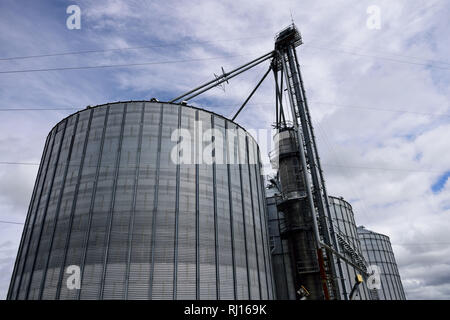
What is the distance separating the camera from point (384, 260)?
47.0 metres

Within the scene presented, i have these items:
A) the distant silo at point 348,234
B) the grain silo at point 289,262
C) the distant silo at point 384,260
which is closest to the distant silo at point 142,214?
the grain silo at point 289,262

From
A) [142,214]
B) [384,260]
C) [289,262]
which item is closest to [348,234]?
[289,262]

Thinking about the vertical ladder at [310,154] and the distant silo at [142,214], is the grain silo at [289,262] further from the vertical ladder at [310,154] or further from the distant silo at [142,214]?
the distant silo at [142,214]

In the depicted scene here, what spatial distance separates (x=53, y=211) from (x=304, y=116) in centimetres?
2297

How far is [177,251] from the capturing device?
17797 millimetres

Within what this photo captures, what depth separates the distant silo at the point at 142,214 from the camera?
1706 cm

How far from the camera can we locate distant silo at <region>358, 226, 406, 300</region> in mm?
44312

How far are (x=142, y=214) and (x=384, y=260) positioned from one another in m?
44.6

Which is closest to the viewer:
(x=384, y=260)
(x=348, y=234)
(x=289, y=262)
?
(x=289, y=262)

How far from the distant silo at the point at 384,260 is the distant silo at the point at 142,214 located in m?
31.7

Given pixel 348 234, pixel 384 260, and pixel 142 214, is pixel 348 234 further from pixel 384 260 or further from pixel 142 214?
pixel 142 214

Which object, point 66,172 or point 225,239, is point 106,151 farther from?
point 225,239
